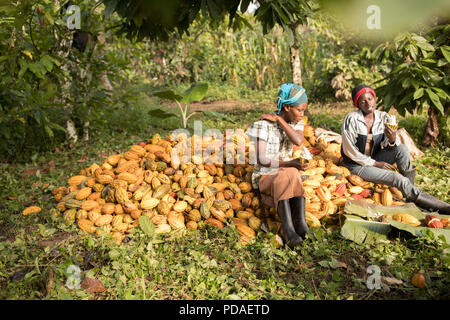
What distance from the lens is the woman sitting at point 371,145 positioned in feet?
10.6

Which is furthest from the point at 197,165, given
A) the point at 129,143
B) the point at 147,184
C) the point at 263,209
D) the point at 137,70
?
the point at 137,70

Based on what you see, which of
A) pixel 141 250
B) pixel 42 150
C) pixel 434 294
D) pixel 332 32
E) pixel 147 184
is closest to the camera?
pixel 434 294

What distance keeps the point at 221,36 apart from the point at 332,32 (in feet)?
11.4

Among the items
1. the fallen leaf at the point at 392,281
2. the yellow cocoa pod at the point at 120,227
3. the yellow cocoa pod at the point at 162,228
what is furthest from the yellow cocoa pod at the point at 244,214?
the fallen leaf at the point at 392,281

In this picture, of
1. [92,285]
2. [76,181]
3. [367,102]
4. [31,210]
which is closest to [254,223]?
[92,285]

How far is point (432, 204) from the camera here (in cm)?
294

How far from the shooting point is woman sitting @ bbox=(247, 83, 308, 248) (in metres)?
2.62

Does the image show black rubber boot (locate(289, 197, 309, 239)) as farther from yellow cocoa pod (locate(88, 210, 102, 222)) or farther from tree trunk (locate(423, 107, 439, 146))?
tree trunk (locate(423, 107, 439, 146))

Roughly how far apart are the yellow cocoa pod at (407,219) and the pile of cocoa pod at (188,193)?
1.11 ft

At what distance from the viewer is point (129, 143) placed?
5117 mm

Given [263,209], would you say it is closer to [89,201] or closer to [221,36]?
[89,201]

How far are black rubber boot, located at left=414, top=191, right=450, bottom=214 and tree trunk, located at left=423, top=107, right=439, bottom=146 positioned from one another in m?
1.99

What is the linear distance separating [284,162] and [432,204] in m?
1.31

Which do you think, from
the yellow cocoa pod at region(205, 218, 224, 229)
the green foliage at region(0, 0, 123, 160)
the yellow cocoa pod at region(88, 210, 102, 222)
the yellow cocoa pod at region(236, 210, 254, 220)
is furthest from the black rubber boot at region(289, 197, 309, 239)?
the green foliage at region(0, 0, 123, 160)
